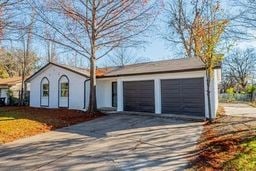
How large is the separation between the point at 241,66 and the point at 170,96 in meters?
43.4

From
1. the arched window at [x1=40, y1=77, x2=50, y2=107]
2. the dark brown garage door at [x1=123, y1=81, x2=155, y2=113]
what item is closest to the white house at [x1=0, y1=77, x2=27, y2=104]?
the arched window at [x1=40, y1=77, x2=50, y2=107]

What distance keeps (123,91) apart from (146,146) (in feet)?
31.4

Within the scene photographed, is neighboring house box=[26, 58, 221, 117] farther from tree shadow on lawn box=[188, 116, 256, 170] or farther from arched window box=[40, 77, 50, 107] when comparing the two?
tree shadow on lawn box=[188, 116, 256, 170]

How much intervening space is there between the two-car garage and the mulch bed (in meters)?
2.62

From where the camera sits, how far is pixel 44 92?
24.5m

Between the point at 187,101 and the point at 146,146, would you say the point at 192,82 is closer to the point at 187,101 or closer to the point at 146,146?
the point at 187,101

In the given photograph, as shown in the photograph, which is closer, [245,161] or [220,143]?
[245,161]

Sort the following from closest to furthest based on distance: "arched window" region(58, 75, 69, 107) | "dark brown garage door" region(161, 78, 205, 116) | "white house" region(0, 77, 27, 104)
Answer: "dark brown garage door" region(161, 78, 205, 116) < "arched window" region(58, 75, 69, 107) < "white house" region(0, 77, 27, 104)

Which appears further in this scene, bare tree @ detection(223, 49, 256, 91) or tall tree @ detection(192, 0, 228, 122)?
bare tree @ detection(223, 49, 256, 91)

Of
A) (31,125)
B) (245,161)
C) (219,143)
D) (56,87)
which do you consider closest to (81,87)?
(56,87)

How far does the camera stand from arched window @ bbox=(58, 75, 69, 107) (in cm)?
2239

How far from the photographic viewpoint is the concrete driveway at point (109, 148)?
7.43 metres

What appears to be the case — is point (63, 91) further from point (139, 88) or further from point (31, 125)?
point (31, 125)

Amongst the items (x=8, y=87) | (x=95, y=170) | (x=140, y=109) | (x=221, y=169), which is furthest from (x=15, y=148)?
(x=8, y=87)
